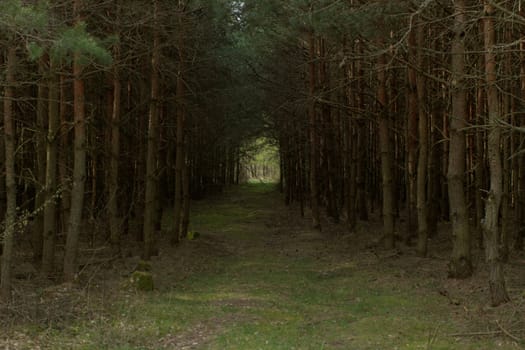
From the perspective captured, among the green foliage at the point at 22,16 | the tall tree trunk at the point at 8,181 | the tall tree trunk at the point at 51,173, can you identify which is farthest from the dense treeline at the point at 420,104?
the tall tree trunk at the point at 8,181

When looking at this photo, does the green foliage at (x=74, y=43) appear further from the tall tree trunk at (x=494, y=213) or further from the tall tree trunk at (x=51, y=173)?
the tall tree trunk at (x=494, y=213)

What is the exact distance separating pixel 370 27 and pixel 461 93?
2.65 m

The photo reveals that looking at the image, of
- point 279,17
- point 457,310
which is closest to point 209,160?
point 279,17

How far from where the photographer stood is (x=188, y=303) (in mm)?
11570

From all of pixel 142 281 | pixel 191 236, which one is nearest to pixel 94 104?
pixel 191 236

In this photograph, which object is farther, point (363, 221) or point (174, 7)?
point (363, 221)

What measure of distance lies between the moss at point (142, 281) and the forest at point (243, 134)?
0.04m

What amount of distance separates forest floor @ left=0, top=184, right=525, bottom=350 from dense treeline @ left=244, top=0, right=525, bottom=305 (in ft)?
3.41

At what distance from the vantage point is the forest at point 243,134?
31.2 feet

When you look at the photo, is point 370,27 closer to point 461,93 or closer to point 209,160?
point 461,93

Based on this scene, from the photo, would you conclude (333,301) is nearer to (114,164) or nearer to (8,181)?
(8,181)

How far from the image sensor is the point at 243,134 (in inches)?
1249

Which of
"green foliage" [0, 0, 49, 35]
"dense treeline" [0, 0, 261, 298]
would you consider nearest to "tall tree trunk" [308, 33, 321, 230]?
"dense treeline" [0, 0, 261, 298]

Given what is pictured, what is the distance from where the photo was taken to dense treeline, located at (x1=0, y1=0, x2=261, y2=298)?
32.4 ft
